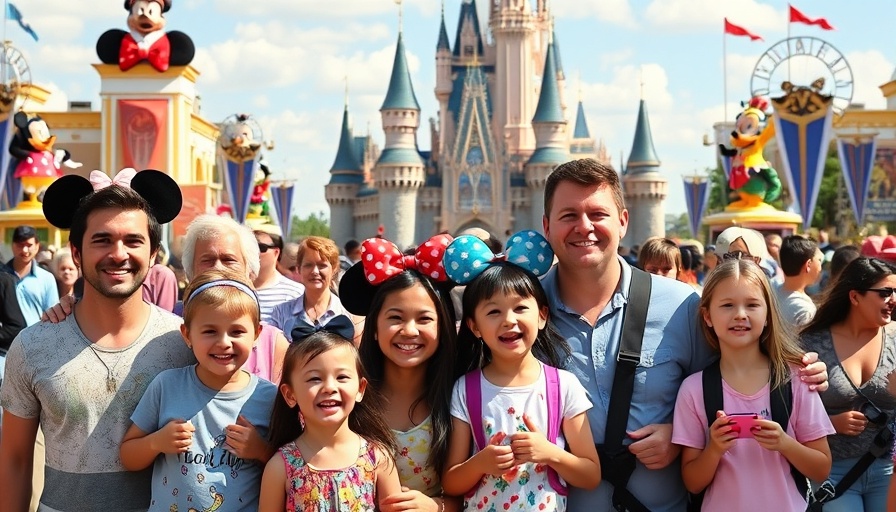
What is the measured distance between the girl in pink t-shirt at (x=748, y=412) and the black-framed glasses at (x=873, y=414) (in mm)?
711

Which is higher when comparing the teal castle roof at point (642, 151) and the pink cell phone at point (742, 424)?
the teal castle roof at point (642, 151)

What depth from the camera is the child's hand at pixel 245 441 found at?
2.91 meters

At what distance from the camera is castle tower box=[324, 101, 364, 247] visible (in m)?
59.3

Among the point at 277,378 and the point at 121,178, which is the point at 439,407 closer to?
the point at 277,378

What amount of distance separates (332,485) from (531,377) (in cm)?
67

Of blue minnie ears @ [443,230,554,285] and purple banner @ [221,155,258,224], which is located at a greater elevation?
purple banner @ [221,155,258,224]

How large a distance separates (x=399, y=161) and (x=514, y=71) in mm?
10846

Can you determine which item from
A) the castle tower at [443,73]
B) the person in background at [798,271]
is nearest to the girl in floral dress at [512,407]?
the person in background at [798,271]

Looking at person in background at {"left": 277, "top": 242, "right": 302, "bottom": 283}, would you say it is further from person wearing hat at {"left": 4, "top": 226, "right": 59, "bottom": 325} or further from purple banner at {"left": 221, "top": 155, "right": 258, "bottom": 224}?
purple banner at {"left": 221, "top": 155, "right": 258, "bottom": 224}

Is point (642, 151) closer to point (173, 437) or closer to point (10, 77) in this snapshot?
point (10, 77)

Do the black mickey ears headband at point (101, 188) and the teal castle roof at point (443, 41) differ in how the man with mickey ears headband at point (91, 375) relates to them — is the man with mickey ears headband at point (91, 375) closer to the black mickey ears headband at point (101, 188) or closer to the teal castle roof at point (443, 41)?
the black mickey ears headband at point (101, 188)

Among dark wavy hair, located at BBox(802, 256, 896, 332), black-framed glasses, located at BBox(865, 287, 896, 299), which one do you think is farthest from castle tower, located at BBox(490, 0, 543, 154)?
black-framed glasses, located at BBox(865, 287, 896, 299)

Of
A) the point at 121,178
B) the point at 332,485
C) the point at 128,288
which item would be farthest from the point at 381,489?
the point at 121,178

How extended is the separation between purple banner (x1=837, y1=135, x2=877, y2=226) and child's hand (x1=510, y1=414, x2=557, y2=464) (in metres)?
17.0
